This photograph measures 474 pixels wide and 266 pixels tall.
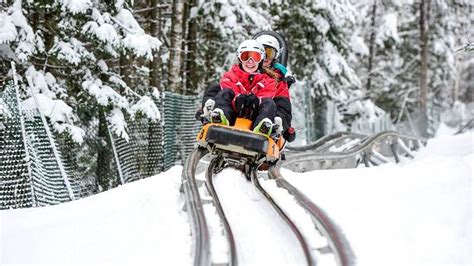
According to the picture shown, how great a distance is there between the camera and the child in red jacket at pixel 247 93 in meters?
8.12

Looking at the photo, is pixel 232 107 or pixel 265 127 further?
pixel 232 107

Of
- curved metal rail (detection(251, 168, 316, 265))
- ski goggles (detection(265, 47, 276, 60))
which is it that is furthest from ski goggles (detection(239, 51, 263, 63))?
curved metal rail (detection(251, 168, 316, 265))

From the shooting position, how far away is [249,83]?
8781 millimetres

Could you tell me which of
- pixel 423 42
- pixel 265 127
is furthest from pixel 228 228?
pixel 423 42

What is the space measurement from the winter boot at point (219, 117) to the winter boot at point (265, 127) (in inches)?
20.1

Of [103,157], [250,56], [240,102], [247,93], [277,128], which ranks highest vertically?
[250,56]

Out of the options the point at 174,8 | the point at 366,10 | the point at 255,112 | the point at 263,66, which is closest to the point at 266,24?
the point at 174,8

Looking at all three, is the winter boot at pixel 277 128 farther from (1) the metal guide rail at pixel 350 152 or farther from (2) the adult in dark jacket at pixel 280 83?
(1) the metal guide rail at pixel 350 152

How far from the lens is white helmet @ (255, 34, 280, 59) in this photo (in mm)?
10016

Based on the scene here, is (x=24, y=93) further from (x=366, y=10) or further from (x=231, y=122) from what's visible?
(x=366, y=10)

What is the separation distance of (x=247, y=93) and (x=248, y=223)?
10.7ft

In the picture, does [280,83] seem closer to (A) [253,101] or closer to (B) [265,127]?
(A) [253,101]

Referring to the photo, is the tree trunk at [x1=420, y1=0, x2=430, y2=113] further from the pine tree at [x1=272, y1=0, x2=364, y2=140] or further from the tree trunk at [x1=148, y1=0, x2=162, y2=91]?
the tree trunk at [x1=148, y1=0, x2=162, y2=91]

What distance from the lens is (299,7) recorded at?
56.7ft
